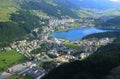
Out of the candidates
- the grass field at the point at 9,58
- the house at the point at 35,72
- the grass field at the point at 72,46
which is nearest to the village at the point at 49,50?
the house at the point at 35,72

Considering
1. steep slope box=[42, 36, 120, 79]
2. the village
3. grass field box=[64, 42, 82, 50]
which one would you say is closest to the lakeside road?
the village

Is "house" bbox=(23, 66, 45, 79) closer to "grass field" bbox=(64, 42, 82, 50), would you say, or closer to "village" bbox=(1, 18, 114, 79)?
"village" bbox=(1, 18, 114, 79)

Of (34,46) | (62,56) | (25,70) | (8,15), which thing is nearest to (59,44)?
(34,46)

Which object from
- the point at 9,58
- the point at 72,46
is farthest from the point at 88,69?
the point at 72,46

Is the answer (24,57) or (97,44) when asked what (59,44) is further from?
(24,57)

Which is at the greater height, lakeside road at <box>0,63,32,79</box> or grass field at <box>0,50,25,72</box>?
grass field at <box>0,50,25,72</box>

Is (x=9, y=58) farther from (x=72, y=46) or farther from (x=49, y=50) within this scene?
(x=72, y=46)

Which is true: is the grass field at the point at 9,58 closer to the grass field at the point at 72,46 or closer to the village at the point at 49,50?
the village at the point at 49,50

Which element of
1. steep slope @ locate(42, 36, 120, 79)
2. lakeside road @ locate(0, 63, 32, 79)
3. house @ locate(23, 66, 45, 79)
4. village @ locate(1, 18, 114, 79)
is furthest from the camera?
village @ locate(1, 18, 114, 79)
